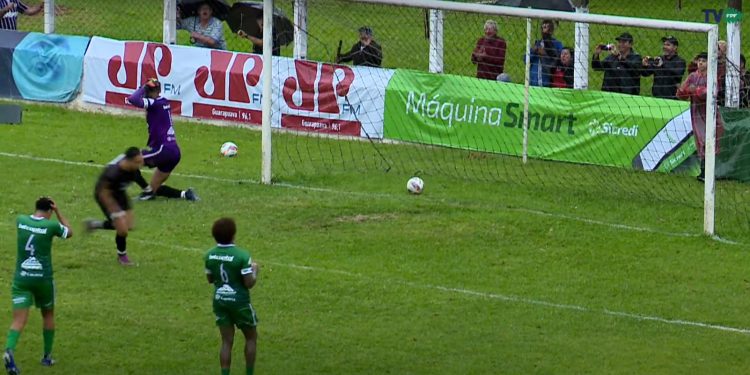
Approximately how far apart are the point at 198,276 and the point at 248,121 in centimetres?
1002

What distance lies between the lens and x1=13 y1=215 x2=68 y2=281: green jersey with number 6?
1270cm

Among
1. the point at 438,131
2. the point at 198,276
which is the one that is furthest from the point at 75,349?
the point at 438,131

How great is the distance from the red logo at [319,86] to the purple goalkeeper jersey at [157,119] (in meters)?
5.37

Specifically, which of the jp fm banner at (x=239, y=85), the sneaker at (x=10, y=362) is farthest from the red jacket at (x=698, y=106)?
the sneaker at (x=10, y=362)

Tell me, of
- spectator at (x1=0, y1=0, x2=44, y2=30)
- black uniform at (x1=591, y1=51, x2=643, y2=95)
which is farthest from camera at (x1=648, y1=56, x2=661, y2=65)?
spectator at (x1=0, y1=0, x2=44, y2=30)

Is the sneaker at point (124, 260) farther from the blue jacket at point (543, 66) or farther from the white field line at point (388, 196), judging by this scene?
the blue jacket at point (543, 66)

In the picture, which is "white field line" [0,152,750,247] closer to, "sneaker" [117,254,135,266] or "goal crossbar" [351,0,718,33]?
"goal crossbar" [351,0,718,33]

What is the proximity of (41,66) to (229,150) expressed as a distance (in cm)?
632

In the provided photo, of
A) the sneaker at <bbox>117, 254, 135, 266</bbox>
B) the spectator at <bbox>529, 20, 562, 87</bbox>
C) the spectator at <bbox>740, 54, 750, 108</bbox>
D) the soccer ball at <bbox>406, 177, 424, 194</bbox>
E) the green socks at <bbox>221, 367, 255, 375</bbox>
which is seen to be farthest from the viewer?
the spectator at <bbox>529, 20, 562, 87</bbox>

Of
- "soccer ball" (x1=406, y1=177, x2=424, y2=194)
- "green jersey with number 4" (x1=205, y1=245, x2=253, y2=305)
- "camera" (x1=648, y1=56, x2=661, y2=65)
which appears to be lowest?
"green jersey with number 4" (x1=205, y1=245, x2=253, y2=305)

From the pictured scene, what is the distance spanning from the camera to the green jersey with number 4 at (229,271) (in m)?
12.0

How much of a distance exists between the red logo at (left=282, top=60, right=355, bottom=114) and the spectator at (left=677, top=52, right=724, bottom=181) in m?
6.33

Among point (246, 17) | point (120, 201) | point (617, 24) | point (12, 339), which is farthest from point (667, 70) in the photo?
point (12, 339)

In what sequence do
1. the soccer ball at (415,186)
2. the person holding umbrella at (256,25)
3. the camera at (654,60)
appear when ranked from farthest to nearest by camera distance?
the person holding umbrella at (256,25) < the camera at (654,60) < the soccer ball at (415,186)
